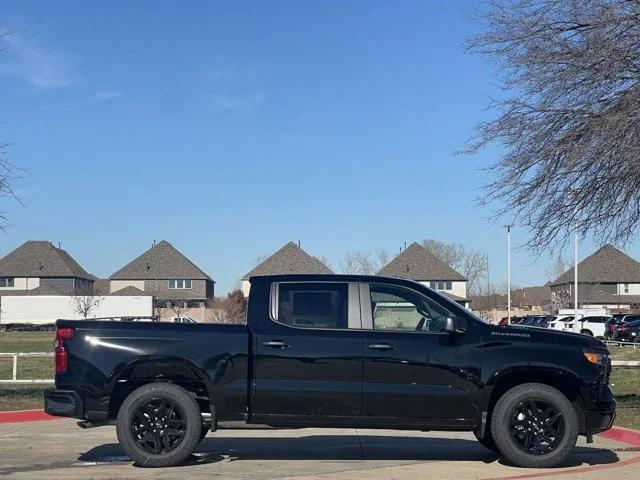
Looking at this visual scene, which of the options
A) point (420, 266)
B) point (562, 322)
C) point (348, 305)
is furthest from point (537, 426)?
point (420, 266)

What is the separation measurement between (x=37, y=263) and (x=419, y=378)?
81.9m

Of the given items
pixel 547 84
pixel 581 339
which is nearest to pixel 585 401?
pixel 581 339

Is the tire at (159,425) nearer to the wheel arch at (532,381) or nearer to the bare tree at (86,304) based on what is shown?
the wheel arch at (532,381)

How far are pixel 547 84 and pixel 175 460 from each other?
7.58 meters

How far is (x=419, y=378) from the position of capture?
857 cm

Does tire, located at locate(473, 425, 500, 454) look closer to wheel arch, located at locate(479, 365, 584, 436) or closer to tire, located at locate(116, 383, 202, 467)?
wheel arch, located at locate(479, 365, 584, 436)

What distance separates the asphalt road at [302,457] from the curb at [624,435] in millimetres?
169

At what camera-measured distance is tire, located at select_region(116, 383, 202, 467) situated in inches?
339

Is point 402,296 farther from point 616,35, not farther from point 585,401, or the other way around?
point 616,35

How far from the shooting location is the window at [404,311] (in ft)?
28.9

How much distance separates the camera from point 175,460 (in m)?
8.62

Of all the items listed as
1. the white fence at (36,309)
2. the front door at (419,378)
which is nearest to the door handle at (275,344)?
the front door at (419,378)

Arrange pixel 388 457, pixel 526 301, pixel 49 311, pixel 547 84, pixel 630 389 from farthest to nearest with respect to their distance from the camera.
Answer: pixel 526 301 → pixel 49 311 → pixel 630 389 → pixel 547 84 → pixel 388 457

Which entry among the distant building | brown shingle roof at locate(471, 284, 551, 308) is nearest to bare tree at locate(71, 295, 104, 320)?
the distant building
